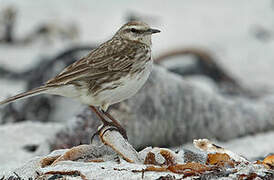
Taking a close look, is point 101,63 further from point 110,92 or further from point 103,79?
point 110,92

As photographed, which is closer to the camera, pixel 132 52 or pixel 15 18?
pixel 132 52

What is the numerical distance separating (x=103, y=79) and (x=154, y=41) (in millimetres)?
9053

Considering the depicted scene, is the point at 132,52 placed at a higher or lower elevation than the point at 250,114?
higher

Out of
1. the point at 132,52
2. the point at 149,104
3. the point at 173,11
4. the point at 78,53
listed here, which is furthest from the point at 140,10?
the point at 132,52

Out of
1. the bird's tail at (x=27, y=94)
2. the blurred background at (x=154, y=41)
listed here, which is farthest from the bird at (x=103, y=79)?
the blurred background at (x=154, y=41)

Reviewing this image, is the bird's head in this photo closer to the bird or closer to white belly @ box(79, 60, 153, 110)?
the bird

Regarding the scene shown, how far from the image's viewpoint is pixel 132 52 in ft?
20.3

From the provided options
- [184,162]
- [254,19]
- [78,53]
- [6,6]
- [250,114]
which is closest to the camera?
[184,162]

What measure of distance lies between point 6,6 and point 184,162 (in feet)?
31.8

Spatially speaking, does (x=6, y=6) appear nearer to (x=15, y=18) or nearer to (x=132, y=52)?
(x=15, y=18)

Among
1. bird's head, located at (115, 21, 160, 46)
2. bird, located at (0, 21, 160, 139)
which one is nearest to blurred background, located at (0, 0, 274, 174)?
bird's head, located at (115, 21, 160, 46)

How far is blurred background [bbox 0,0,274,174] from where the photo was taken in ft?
35.4

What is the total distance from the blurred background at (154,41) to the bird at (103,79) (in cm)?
327

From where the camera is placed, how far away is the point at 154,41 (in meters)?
14.9
